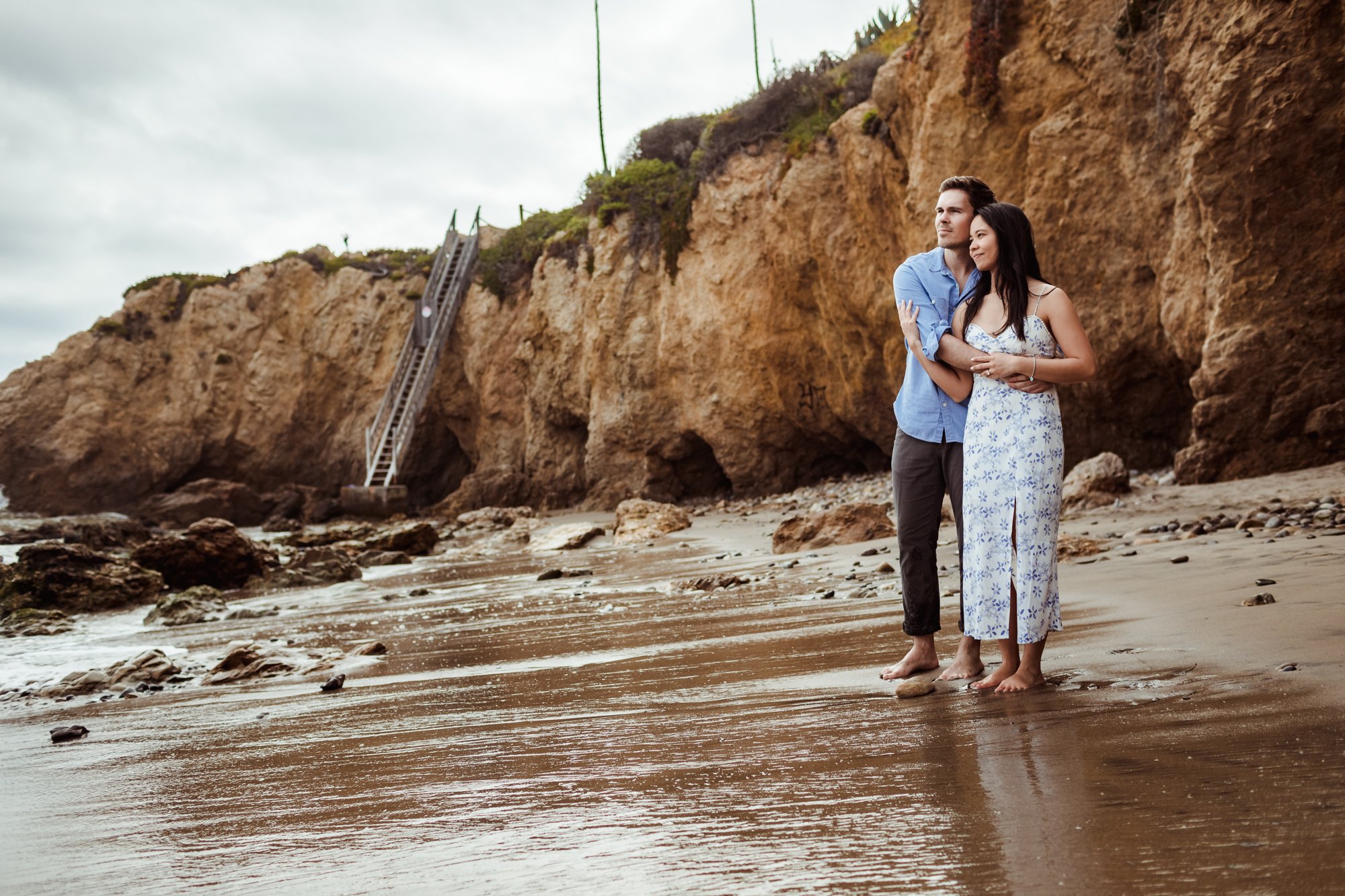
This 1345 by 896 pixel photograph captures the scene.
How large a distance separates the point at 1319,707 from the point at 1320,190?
7635mm

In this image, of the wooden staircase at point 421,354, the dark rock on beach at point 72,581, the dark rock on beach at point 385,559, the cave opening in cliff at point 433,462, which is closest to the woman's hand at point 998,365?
the dark rock on beach at point 72,581

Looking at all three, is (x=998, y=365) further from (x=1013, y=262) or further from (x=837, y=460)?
(x=837, y=460)

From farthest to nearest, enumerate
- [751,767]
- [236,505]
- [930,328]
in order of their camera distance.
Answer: [236,505] → [930,328] → [751,767]

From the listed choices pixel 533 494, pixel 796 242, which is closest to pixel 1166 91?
pixel 796 242

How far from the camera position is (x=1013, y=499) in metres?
2.74

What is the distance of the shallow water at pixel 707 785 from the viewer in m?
1.32

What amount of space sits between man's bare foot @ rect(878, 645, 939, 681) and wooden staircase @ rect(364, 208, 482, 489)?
22010 millimetres

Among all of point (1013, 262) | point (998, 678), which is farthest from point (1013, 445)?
point (998, 678)

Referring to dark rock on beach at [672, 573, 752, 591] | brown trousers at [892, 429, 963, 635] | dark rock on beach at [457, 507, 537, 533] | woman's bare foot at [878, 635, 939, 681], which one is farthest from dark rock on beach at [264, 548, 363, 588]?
woman's bare foot at [878, 635, 939, 681]

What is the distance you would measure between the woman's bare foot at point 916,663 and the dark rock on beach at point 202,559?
8.98 m

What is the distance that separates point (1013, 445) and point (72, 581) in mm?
8945

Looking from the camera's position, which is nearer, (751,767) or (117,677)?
(751,767)

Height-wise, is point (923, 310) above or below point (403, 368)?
below

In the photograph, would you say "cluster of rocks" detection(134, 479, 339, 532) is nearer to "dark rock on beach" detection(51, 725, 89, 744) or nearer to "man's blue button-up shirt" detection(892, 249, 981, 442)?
"dark rock on beach" detection(51, 725, 89, 744)
